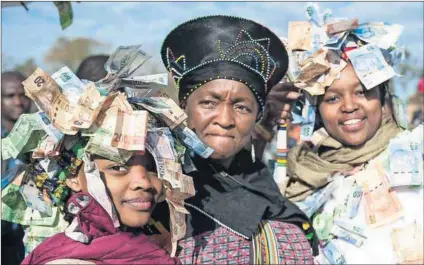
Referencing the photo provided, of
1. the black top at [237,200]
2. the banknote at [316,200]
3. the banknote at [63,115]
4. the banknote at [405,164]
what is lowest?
the banknote at [316,200]

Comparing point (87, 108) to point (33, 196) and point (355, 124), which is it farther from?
point (355, 124)

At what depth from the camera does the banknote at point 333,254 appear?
338cm

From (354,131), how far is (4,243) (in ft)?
6.28

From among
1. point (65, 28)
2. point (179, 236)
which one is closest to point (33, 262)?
point (179, 236)

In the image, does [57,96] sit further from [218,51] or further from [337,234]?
[337,234]

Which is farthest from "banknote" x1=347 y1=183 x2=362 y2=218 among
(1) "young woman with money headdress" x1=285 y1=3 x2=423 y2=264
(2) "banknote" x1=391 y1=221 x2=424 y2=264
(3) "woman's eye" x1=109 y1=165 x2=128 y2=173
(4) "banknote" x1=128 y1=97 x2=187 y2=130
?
(3) "woman's eye" x1=109 y1=165 x2=128 y2=173

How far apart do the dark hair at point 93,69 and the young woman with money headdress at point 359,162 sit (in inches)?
41.7

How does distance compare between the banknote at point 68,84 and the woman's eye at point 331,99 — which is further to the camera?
the woman's eye at point 331,99

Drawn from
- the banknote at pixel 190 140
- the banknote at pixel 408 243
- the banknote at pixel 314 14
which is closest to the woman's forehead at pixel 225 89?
the banknote at pixel 190 140

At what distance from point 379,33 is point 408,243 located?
3.80ft

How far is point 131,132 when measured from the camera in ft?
8.03

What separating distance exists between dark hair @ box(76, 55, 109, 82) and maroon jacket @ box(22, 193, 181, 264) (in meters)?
1.04

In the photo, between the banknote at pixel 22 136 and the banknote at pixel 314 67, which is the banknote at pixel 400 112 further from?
the banknote at pixel 22 136

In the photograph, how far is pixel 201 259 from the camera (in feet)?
9.41
